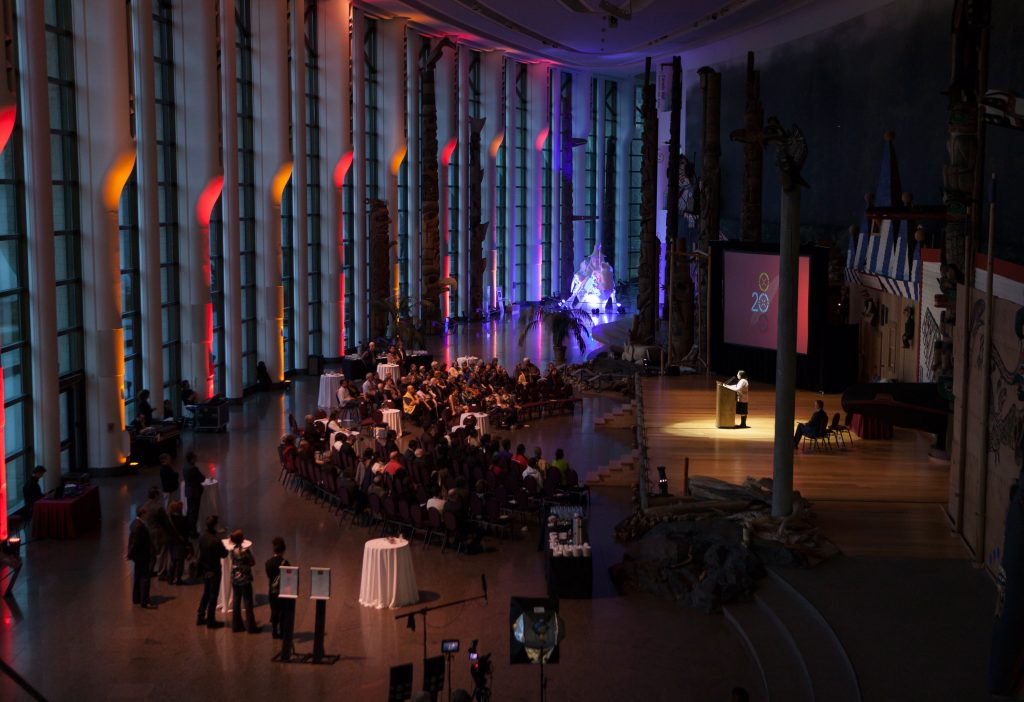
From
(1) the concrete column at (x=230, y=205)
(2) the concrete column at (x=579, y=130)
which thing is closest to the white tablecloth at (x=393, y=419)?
(1) the concrete column at (x=230, y=205)

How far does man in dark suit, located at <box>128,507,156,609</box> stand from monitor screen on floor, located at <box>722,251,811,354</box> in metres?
14.2

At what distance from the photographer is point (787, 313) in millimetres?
13883

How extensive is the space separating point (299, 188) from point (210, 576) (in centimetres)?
1695

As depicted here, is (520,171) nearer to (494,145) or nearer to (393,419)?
(494,145)

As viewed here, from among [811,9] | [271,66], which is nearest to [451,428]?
[271,66]

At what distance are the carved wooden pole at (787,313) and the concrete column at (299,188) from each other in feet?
52.1

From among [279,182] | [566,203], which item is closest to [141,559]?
[279,182]

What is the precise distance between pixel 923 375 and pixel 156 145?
13431mm

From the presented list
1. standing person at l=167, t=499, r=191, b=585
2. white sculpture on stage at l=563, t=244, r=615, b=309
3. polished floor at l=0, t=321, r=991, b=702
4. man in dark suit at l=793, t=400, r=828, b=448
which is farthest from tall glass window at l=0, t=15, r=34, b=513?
white sculpture on stage at l=563, t=244, r=615, b=309

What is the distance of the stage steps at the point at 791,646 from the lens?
10.1 m

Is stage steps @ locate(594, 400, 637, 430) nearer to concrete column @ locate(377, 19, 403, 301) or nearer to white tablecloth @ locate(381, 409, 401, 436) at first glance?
white tablecloth @ locate(381, 409, 401, 436)

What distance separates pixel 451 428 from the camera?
20312 mm

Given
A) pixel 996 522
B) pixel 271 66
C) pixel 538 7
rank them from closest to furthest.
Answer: pixel 996 522
pixel 271 66
pixel 538 7

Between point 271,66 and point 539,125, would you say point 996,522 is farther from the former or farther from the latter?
point 539,125
